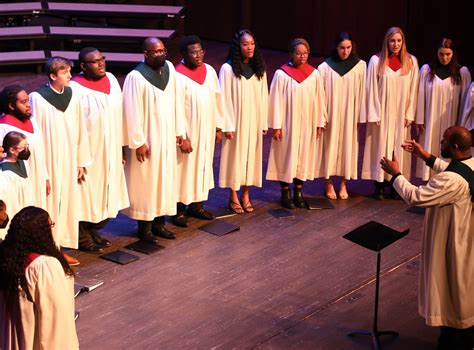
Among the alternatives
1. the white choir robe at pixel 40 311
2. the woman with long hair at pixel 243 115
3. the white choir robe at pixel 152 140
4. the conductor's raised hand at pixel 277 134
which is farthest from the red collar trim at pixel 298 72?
the white choir robe at pixel 40 311

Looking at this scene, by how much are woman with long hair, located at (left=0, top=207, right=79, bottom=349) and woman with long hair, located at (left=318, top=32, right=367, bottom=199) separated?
5.23 m

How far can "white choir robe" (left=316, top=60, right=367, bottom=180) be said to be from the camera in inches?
416

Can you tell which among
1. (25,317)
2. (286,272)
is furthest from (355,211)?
(25,317)

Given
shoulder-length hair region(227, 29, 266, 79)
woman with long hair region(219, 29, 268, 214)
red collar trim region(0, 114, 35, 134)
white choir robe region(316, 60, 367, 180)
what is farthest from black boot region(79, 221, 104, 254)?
white choir robe region(316, 60, 367, 180)

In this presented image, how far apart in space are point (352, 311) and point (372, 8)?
352 inches

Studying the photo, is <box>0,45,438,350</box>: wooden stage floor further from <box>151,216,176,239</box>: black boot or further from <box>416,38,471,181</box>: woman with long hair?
<box>416,38,471,181</box>: woman with long hair

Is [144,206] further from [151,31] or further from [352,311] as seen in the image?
[151,31]

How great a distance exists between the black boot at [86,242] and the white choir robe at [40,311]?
3.19 meters

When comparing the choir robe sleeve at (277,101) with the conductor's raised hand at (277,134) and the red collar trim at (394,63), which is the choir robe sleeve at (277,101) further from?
the red collar trim at (394,63)

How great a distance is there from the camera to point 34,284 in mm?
5793

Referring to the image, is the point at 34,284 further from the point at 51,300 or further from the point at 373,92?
the point at 373,92

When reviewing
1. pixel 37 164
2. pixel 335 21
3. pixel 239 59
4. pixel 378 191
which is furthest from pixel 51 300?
pixel 335 21

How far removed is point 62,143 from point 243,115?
2293mm

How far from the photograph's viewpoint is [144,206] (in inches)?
372
